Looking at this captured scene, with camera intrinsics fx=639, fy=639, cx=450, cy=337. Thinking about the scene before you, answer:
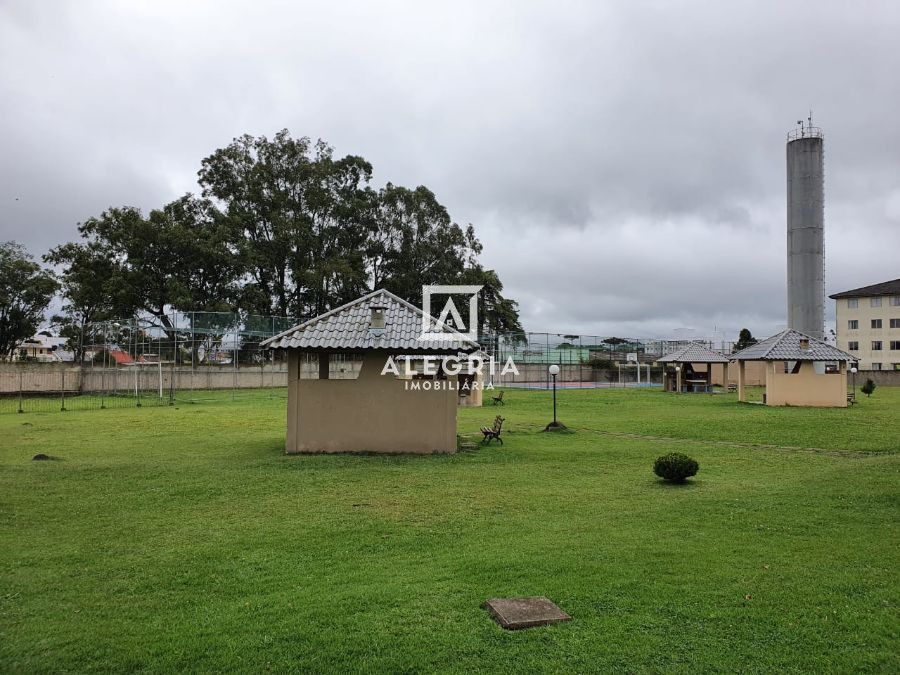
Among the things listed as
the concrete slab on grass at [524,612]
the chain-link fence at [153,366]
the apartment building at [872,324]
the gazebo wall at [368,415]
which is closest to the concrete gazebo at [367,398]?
the gazebo wall at [368,415]

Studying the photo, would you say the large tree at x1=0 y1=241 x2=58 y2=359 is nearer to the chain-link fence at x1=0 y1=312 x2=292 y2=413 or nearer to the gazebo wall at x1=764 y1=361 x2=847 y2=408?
the chain-link fence at x1=0 y1=312 x2=292 y2=413

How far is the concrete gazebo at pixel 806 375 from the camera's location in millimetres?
27031

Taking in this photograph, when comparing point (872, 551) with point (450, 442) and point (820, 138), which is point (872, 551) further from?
point (820, 138)

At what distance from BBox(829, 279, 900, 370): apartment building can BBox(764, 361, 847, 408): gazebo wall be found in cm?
4143

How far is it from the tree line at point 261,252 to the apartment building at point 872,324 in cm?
3778

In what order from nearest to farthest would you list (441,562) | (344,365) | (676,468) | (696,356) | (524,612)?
1. (524,612)
2. (441,562)
3. (676,468)
4. (344,365)
5. (696,356)

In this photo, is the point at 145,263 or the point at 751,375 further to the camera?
the point at 751,375

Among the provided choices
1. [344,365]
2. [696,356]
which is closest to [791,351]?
[696,356]

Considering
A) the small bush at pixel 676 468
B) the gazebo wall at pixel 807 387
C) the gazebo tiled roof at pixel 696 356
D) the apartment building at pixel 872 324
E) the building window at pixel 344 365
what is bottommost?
the small bush at pixel 676 468

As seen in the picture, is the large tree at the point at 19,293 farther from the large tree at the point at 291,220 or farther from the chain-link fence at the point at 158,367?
the large tree at the point at 291,220

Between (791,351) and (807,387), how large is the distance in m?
1.65

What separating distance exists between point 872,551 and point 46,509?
31.5 feet

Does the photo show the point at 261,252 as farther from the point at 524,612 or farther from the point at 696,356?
the point at 524,612

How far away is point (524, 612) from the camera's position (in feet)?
15.4
